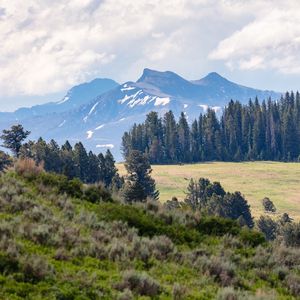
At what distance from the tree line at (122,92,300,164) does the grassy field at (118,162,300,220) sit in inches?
778

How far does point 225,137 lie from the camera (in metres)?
162

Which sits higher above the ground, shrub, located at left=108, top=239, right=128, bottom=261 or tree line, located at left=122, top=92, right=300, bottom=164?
tree line, located at left=122, top=92, right=300, bottom=164

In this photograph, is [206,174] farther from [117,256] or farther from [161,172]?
[117,256]

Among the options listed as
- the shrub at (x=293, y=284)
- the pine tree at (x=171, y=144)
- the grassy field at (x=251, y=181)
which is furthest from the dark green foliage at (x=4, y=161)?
the pine tree at (x=171, y=144)

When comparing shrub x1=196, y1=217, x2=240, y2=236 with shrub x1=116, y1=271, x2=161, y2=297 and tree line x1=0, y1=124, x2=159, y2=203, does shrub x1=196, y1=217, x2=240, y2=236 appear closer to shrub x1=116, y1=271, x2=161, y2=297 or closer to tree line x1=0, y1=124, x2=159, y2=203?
shrub x1=116, y1=271, x2=161, y2=297

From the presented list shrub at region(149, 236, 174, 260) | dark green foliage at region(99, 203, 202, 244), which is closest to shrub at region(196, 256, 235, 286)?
shrub at region(149, 236, 174, 260)

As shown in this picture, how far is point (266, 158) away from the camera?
152 metres

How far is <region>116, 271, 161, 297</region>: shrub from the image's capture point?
966 cm

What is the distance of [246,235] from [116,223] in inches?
180

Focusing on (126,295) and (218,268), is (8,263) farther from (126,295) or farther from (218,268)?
(218,268)

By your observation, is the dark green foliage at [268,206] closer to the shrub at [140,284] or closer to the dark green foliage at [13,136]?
the dark green foliage at [13,136]

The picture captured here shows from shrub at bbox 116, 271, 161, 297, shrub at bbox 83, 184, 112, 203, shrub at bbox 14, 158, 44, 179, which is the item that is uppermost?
shrub at bbox 14, 158, 44, 179

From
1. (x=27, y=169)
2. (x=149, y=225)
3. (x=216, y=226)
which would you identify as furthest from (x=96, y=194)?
(x=216, y=226)

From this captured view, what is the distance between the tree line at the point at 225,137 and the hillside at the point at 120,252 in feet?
424
